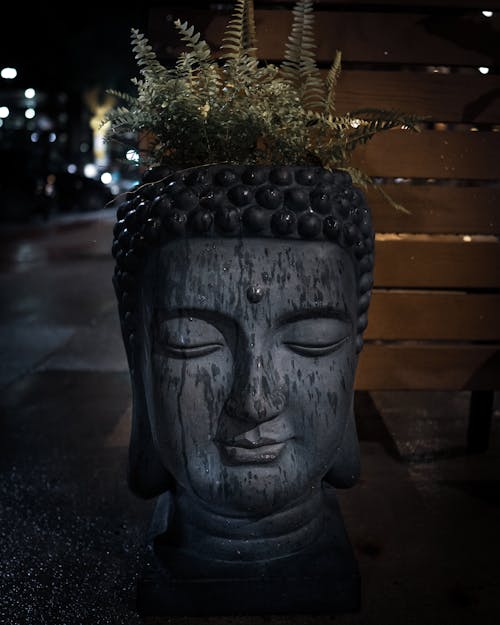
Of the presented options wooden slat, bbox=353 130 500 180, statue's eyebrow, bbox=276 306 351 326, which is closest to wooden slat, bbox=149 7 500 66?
wooden slat, bbox=353 130 500 180

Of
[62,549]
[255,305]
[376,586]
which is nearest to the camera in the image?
[255,305]

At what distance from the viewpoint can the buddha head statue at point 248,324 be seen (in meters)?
1.91

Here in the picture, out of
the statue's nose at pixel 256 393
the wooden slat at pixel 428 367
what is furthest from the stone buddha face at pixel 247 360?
the wooden slat at pixel 428 367

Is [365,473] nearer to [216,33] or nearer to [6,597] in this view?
[6,597]

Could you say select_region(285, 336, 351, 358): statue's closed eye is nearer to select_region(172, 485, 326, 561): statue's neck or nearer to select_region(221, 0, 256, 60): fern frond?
select_region(172, 485, 326, 561): statue's neck

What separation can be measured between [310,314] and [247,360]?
24 centimetres

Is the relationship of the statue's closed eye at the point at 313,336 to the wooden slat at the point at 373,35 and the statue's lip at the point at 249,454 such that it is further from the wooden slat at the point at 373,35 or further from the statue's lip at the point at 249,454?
the wooden slat at the point at 373,35

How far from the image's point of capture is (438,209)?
3.20 m

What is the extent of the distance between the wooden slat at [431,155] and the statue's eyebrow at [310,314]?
1.40 meters

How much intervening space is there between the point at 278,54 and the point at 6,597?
8.41 feet

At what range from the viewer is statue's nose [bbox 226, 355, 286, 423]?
6.17 ft

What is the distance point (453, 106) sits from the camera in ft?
10.4

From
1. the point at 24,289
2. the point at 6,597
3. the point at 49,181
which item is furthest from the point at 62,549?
the point at 49,181

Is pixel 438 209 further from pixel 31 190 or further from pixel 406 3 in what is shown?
pixel 31 190
